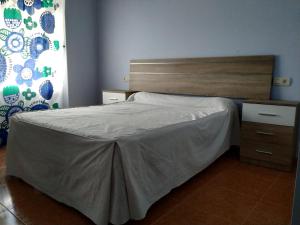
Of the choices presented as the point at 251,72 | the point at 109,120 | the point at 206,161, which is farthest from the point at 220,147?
the point at 109,120

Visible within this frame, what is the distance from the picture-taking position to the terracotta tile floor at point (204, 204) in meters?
1.71

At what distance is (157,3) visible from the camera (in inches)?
145

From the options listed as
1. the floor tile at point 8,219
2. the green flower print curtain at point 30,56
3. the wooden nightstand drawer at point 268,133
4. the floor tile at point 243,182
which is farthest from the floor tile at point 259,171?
the green flower print curtain at point 30,56

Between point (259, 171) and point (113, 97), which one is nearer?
point (259, 171)

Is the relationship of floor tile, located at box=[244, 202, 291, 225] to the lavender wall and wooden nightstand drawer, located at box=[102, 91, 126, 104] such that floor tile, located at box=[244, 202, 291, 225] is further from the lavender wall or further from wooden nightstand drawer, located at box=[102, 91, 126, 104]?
wooden nightstand drawer, located at box=[102, 91, 126, 104]

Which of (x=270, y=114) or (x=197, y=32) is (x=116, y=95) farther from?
(x=270, y=114)

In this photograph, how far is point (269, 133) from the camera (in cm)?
262

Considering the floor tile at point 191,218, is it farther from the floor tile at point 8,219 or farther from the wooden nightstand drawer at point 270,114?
the wooden nightstand drawer at point 270,114

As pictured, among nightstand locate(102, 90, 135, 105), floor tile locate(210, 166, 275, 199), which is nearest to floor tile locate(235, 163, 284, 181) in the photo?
floor tile locate(210, 166, 275, 199)

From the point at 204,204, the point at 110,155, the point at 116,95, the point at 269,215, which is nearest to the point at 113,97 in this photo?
the point at 116,95

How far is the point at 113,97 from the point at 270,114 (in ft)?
7.80

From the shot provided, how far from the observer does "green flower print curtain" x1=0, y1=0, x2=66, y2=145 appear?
3.28 metres

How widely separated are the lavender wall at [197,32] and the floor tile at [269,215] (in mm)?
1398

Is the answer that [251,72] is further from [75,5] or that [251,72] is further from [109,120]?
[75,5]
